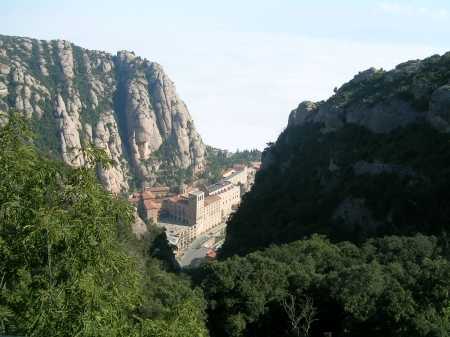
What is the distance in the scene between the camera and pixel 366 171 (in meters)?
47.4

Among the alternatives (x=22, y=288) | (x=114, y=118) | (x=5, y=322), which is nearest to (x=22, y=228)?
(x=22, y=288)

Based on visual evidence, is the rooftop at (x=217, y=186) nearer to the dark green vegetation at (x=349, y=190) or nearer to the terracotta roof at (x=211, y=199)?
the terracotta roof at (x=211, y=199)

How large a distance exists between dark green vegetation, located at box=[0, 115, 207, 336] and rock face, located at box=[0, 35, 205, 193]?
112 m

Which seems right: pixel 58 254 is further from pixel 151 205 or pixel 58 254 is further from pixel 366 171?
pixel 151 205

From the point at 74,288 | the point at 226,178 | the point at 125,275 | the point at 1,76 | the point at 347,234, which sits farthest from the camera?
the point at 226,178

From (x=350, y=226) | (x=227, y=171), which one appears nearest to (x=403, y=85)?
(x=350, y=226)

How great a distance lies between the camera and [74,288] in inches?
314

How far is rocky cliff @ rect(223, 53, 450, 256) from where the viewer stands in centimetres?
4056

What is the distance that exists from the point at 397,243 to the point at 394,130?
21931 millimetres

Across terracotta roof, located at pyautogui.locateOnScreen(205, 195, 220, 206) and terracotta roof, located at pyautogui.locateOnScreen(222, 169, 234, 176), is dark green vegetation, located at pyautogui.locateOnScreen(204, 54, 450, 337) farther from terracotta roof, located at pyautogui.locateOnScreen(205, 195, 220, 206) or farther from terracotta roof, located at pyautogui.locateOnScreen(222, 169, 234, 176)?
terracotta roof, located at pyautogui.locateOnScreen(222, 169, 234, 176)

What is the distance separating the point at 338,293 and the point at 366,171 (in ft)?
78.6

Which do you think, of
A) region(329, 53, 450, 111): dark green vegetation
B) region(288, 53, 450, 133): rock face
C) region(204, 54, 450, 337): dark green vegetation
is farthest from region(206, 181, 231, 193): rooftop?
region(329, 53, 450, 111): dark green vegetation

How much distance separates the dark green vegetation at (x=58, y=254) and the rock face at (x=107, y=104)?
368ft

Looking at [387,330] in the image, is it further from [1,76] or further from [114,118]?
[114,118]
